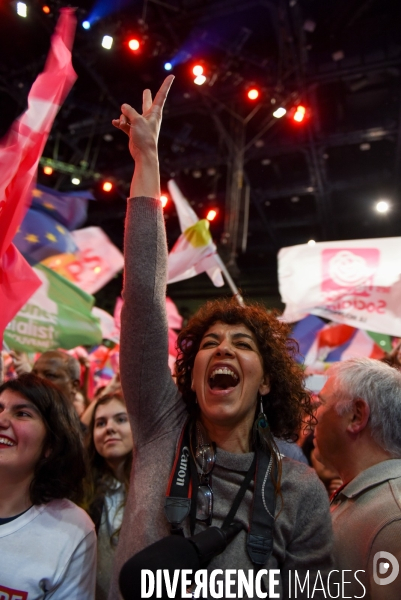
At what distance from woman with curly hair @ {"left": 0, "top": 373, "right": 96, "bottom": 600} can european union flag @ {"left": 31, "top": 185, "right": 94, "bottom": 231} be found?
2.36 m

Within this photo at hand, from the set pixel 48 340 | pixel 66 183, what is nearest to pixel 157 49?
pixel 66 183

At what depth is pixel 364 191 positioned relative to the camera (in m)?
8.91

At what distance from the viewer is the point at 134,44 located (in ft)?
20.4

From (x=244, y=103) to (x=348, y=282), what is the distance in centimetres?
483

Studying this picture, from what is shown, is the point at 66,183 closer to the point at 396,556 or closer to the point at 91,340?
the point at 91,340

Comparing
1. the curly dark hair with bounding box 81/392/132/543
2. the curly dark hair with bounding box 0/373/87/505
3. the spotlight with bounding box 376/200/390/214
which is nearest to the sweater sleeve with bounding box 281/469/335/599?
the curly dark hair with bounding box 0/373/87/505

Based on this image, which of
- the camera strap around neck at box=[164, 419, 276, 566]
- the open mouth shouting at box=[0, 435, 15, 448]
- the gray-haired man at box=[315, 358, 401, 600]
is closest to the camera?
the camera strap around neck at box=[164, 419, 276, 566]

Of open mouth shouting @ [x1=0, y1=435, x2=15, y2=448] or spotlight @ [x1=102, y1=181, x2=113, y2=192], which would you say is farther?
spotlight @ [x1=102, y1=181, x2=113, y2=192]

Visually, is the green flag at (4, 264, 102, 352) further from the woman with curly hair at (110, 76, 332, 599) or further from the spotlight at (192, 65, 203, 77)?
the spotlight at (192, 65, 203, 77)

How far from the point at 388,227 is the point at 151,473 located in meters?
9.57

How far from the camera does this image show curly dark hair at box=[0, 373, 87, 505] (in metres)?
1.83

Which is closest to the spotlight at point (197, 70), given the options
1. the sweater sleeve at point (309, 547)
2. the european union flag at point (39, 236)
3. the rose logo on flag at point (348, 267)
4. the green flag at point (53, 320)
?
the european union flag at point (39, 236)

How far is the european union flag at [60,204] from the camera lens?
402 centimetres

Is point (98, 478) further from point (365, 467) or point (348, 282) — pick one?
point (348, 282)
